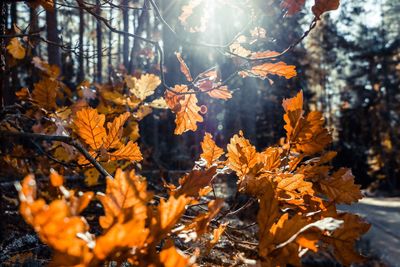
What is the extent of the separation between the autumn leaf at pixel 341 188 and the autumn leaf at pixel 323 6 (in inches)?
15.5

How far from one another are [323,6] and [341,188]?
441 mm

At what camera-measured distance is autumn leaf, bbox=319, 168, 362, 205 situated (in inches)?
33.7

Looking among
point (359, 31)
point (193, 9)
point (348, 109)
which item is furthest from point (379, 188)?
point (193, 9)

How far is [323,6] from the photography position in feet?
3.14

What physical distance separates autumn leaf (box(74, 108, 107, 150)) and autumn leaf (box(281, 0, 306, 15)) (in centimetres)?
56

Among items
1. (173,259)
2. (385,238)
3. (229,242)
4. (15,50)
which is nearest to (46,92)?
(15,50)

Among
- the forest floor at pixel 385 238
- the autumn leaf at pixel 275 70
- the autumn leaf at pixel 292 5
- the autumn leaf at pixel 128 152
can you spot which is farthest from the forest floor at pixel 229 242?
the autumn leaf at pixel 292 5

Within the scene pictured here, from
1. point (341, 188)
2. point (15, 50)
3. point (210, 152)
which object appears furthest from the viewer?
point (15, 50)

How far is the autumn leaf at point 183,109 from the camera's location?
1.34m

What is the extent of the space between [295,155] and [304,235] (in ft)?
1.41

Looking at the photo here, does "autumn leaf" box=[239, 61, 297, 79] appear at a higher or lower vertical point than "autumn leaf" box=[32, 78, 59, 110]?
higher

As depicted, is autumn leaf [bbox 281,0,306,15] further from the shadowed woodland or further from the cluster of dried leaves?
the cluster of dried leaves

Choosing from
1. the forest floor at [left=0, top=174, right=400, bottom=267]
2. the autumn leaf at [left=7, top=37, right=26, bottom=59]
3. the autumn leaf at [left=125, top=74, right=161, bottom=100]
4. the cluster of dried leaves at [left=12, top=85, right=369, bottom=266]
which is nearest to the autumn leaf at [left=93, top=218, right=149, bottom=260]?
the cluster of dried leaves at [left=12, top=85, right=369, bottom=266]

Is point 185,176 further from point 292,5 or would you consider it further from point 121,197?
point 292,5
